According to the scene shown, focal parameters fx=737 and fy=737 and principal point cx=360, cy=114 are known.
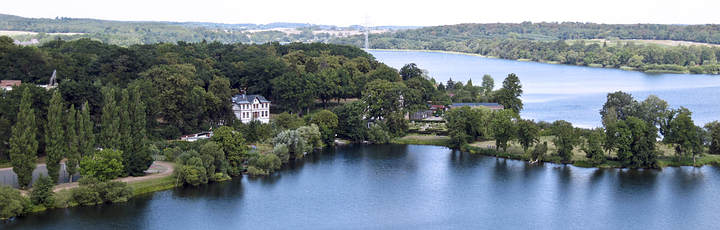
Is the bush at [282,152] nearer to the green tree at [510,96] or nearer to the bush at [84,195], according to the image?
the bush at [84,195]

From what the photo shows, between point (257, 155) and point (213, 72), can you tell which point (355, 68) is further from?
point (257, 155)

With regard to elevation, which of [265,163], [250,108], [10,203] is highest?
[250,108]

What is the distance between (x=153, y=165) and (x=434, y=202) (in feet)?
47.7

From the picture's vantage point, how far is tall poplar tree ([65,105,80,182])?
33094mm

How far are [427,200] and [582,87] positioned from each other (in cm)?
5298

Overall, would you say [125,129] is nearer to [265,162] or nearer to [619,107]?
[265,162]

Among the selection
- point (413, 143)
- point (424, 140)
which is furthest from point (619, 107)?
point (413, 143)

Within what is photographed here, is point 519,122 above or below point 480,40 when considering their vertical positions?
below

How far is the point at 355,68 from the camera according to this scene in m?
67.2

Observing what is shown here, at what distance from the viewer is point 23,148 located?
31.6 metres

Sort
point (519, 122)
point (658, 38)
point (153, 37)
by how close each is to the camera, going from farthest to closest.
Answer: point (658, 38) → point (153, 37) → point (519, 122)

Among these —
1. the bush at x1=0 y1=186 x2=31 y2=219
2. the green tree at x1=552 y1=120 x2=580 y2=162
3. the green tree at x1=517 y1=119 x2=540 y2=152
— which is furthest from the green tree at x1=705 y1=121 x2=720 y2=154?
the bush at x1=0 y1=186 x2=31 y2=219

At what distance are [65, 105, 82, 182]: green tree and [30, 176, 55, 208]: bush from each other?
2.35 m

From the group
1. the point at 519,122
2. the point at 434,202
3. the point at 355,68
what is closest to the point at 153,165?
the point at 434,202
